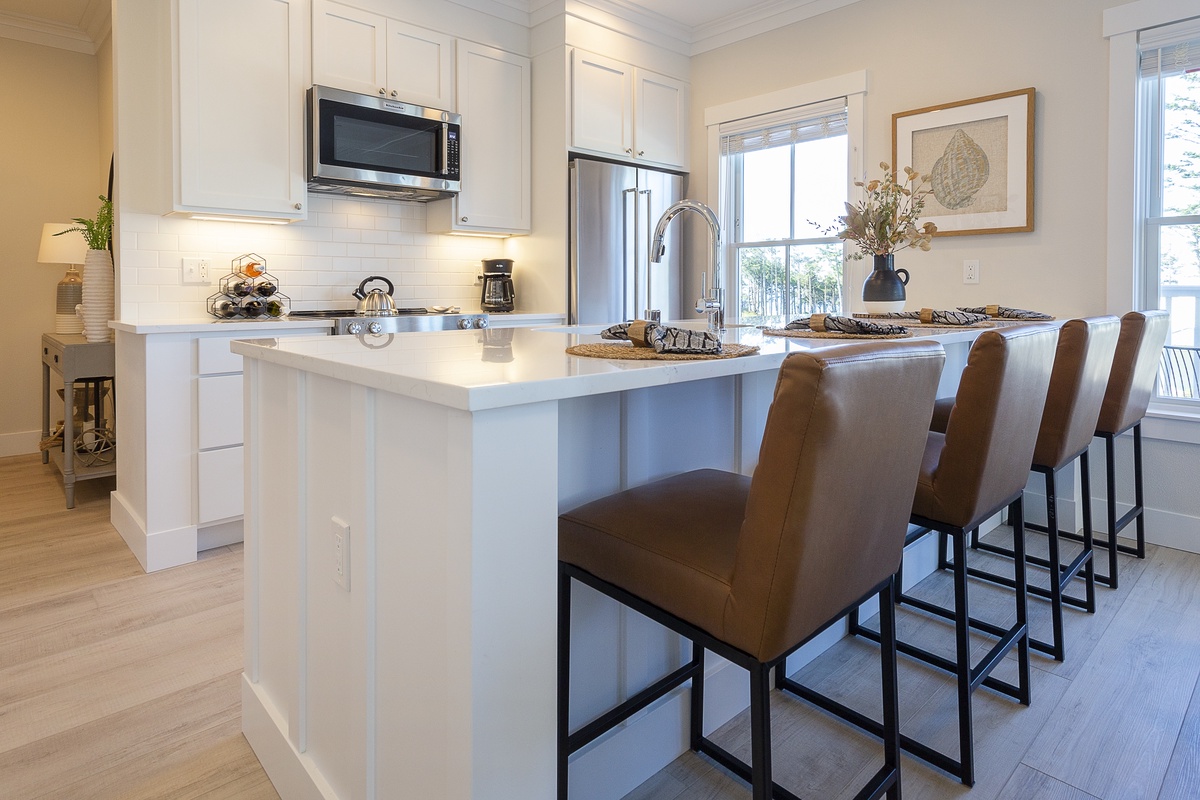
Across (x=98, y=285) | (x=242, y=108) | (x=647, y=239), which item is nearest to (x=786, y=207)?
(x=647, y=239)

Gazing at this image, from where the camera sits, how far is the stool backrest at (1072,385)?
186 cm

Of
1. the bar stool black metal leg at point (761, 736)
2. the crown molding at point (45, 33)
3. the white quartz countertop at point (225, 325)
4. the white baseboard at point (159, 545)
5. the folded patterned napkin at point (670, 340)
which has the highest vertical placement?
the crown molding at point (45, 33)

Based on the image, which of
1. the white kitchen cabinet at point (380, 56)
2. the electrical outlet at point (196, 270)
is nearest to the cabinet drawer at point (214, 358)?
the electrical outlet at point (196, 270)

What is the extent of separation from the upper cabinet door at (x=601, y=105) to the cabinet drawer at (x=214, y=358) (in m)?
2.12

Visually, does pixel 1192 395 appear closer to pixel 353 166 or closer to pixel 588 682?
pixel 588 682

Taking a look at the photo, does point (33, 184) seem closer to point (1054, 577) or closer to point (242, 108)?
point (242, 108)

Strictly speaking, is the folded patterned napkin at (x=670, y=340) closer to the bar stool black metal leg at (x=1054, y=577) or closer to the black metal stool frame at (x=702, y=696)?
the black metal stool frame at (x=702, y=696)

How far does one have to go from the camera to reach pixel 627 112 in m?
4.20

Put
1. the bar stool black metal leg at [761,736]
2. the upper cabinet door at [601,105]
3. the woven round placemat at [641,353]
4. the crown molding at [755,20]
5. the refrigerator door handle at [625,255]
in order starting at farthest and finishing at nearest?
A: the refrigerator door handle at [625,255]
the upper cabinet door at [601,105]
the crown molding at [755,20]
the woven round placemat at [641,353]
the bar stool black metal leg at [761,736]

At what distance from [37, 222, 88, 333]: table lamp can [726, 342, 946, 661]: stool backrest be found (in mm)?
4230

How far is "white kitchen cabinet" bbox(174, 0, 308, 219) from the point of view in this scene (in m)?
2.95

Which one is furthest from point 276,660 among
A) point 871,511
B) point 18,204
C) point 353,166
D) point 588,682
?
point 18,204

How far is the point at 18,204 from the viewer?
172 inches

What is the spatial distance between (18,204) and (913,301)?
523cm
